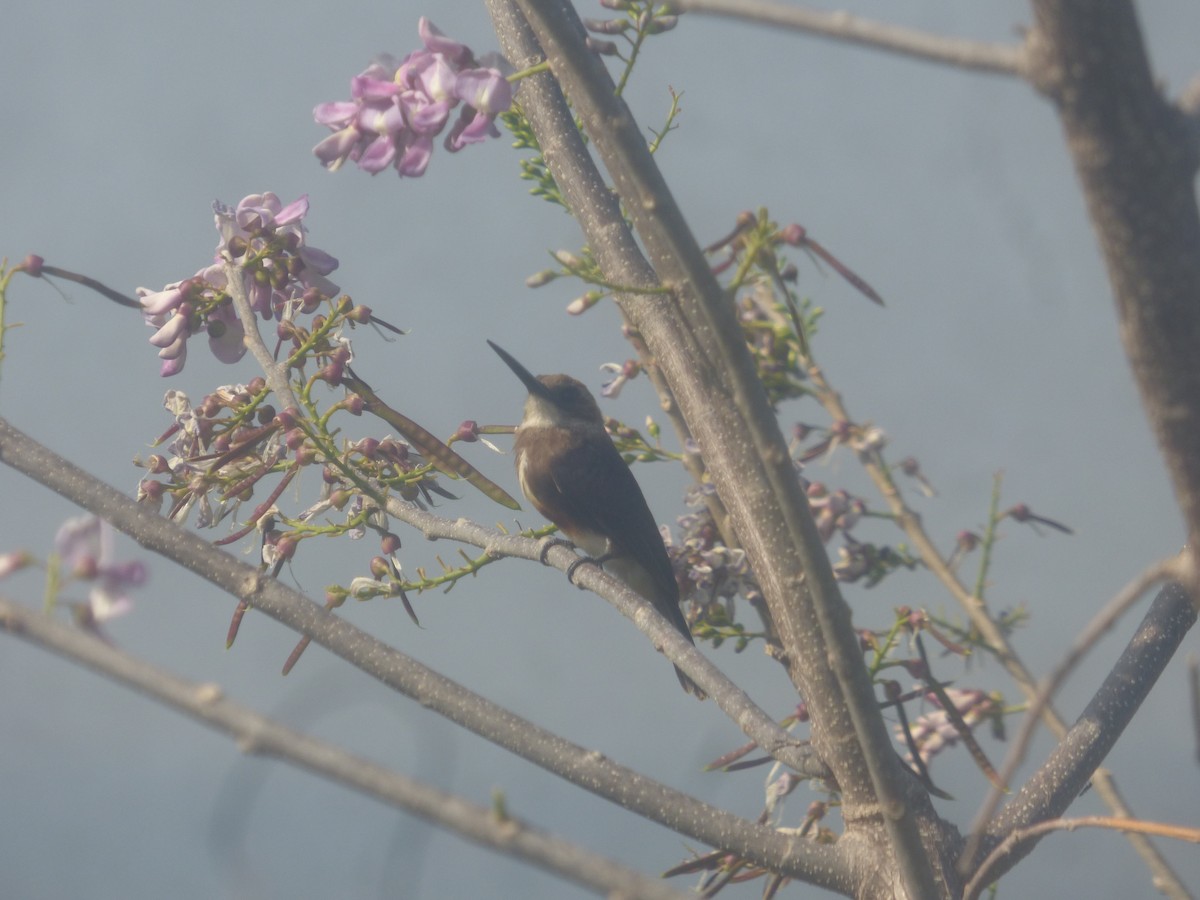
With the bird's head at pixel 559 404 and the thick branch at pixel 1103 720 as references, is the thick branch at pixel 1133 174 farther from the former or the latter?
the bird's head at pixel 559 404

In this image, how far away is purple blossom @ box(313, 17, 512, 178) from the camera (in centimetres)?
135

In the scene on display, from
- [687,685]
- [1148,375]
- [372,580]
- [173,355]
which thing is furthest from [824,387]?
[1148,375]

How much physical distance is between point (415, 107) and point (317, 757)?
896 millimetres

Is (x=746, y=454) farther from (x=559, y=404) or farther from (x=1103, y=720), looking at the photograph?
(x=559, y=404)

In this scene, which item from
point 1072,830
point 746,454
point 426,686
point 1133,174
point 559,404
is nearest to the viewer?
point 1133,174

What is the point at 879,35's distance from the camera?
0.77m

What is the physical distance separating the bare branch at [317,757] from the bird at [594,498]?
8.47 feet

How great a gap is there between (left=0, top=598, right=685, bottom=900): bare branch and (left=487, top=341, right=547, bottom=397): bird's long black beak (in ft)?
8.15

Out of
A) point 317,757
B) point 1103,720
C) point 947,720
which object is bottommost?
point 947,720

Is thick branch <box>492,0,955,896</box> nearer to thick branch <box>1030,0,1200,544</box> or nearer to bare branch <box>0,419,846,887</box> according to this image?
bare branch <box>0,419,846,887</box>

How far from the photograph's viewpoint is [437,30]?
139 cm

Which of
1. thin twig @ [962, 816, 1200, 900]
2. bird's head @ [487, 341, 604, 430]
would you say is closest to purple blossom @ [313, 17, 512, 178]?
thin twig @ [962, 816, 1200, 900]

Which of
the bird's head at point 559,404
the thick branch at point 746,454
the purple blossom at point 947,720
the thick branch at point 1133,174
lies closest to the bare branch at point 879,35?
the thick branch at point 1133,174

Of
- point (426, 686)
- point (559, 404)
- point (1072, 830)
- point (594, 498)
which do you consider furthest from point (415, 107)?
point (559, 404)
